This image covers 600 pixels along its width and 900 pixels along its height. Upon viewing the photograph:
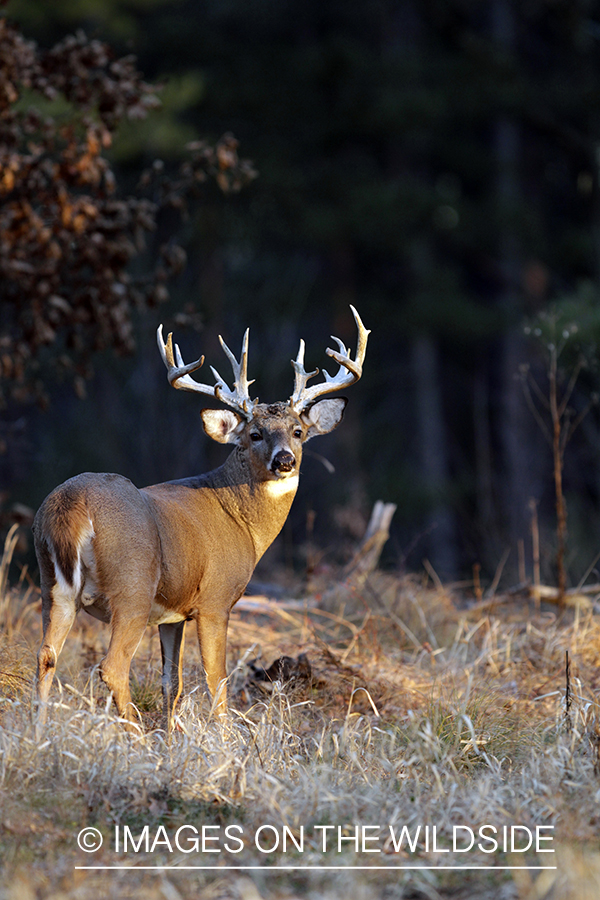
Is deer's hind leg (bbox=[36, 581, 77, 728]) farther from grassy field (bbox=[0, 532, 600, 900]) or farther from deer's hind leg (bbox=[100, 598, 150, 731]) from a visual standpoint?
deer's hind leg (bbox=[100, 598, 150, 731])

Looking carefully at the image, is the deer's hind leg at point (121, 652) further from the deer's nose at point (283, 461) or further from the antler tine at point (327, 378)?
the antler tine at point (327, 378)

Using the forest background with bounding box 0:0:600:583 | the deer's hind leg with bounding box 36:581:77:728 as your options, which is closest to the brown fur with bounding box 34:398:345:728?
the deer's hind leg with bounding box 36:581:77:728

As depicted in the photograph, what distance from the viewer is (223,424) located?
5660 millimetres

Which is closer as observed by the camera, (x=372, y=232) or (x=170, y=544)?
(x=170, y=544)

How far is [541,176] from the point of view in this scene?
802 inches

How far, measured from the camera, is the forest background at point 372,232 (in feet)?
51.2

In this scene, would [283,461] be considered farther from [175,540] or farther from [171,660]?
[171,660]

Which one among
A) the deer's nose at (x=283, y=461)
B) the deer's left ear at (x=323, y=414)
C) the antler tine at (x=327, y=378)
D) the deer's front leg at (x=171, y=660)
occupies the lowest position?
the deer's front leg at (x=171, y=660)

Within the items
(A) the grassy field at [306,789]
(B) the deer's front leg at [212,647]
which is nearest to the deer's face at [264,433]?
(B) the deer's front leg at [212,647]

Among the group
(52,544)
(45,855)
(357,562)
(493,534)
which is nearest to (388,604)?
(357,562)

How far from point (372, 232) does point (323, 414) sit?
12771 mm

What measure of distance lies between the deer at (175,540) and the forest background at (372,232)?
852cm

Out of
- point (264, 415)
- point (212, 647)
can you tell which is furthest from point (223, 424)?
point (212, 647)

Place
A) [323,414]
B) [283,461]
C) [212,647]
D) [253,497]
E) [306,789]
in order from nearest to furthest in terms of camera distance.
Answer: [306,789] → [212,647] → [283,461] → [253,497] → [323,414]
